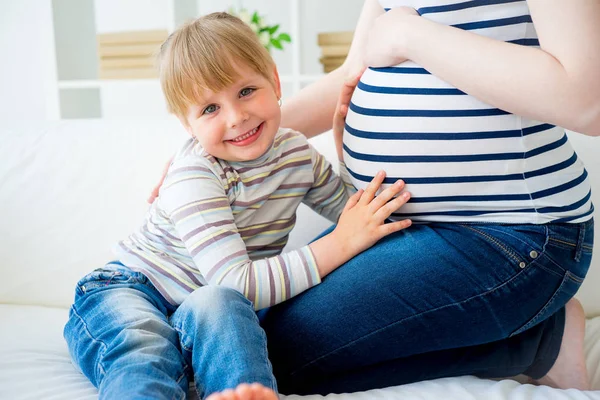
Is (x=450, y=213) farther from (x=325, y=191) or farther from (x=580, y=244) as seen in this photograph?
(x=325, y=191)

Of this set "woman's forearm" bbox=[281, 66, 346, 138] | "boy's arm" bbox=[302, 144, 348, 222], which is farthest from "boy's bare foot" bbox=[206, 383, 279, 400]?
"woman's forearm" bbox=[281, 66, 346, 138]

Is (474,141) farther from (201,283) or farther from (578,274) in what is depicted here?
(201,283)

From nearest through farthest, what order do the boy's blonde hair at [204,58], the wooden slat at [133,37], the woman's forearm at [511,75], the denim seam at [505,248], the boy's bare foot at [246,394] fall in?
the boy's bare foot at [246,394] → the woman's forearm at [511,75] → the denim seam at [505,248] → the boy's blonde hair at [204,58] → the wooden slat at [133,37]

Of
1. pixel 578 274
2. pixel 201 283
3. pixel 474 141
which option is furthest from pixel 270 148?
pixel 578 274

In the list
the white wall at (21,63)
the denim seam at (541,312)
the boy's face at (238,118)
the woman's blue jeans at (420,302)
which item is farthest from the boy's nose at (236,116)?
the white wall at (21,63)

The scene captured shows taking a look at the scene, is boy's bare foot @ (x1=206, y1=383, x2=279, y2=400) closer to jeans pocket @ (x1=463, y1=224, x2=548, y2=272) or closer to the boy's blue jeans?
the boy's blue jeans

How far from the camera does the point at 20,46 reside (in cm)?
326

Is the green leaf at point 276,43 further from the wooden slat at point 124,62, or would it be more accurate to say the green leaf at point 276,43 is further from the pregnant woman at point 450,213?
the pregnant woman at point 450,213

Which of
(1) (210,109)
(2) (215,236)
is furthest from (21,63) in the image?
(2) (215,236)

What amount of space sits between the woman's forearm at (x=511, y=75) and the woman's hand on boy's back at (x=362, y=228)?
7.0 inches

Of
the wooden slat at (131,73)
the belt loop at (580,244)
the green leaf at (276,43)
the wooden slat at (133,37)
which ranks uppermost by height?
the wooden slat at (133,37)

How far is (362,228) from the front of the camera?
100cm

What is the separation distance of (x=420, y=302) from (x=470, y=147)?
8.9 inches

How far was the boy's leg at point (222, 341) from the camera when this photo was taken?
81 centimetres
